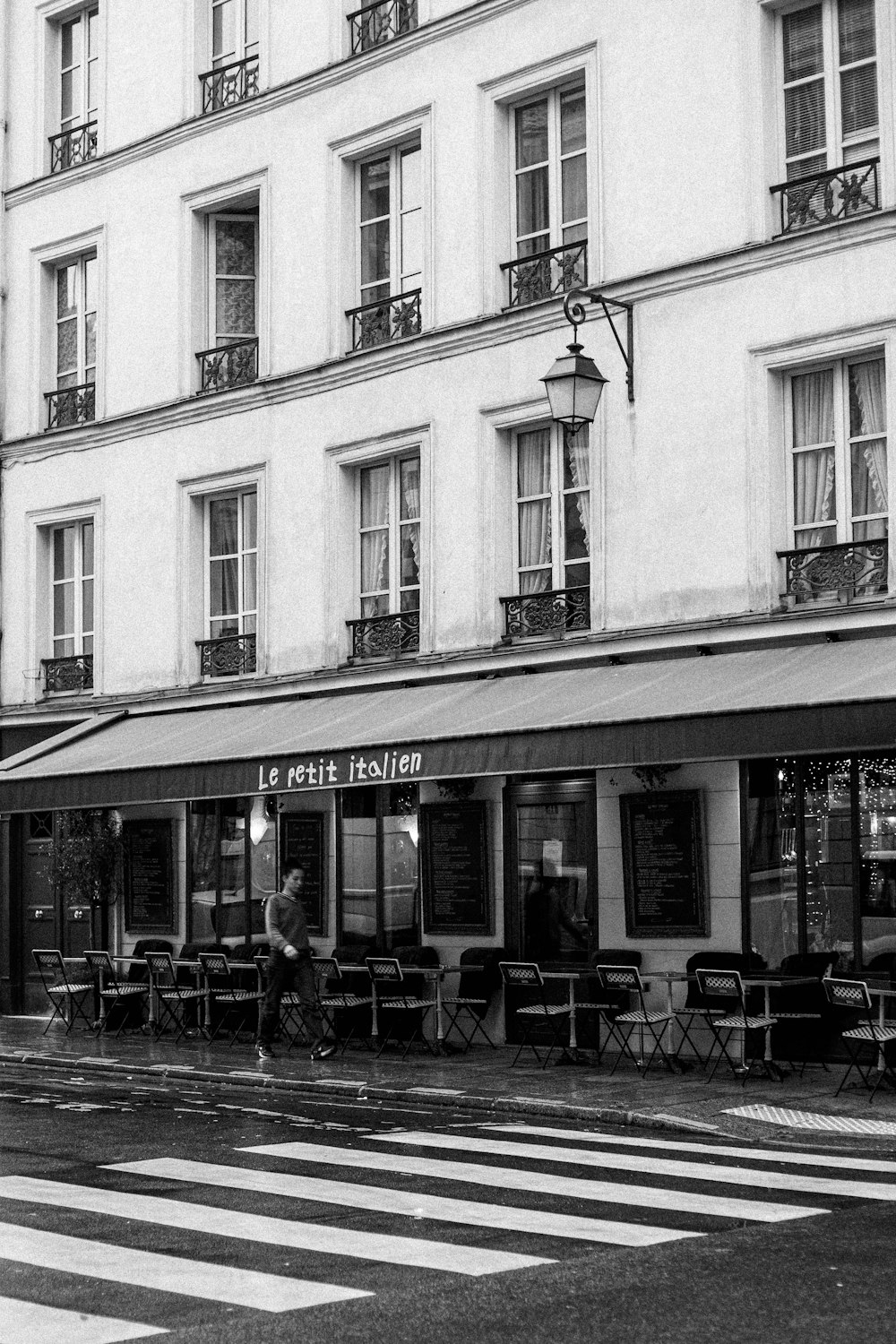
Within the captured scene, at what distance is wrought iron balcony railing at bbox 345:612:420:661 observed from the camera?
60.8 feet

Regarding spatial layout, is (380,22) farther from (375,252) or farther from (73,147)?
(73,147)

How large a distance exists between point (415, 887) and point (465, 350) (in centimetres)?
531

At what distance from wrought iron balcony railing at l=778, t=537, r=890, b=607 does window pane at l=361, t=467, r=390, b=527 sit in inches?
204

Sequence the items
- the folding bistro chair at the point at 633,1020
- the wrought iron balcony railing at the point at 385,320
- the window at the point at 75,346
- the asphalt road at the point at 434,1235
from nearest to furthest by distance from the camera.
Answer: the asphalt road at the point at 434,1235, the folding bistro chair at the point at 633,1020, the wrought iron balcony railing at the point at 385,320, the window at the point at 75,346

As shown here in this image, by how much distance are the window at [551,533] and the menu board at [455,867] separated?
1.84 m

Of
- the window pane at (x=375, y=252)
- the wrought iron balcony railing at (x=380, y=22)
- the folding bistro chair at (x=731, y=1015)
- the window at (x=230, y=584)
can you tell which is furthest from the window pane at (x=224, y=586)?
the folding bistro chair at (x=731, y=1015)

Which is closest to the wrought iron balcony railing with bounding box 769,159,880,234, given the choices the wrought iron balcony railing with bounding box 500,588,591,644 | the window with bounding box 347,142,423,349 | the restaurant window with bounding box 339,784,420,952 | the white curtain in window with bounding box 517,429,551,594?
the white curtain in window with bounding box 517,429,551,594

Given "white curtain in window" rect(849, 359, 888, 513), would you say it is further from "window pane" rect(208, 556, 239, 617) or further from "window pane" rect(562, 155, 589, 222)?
"window pane" rect(208, 556, 239, 617)

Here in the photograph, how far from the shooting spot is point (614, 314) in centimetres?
1662

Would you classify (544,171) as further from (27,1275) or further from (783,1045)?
(27,1275)

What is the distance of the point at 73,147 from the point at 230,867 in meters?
9.70

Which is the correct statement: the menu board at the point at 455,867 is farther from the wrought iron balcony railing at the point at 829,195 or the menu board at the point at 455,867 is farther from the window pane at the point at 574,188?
the wrought iron balcony railing at the point at 829,195

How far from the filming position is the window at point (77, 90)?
75.9ft

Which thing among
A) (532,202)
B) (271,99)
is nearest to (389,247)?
(532,202)
